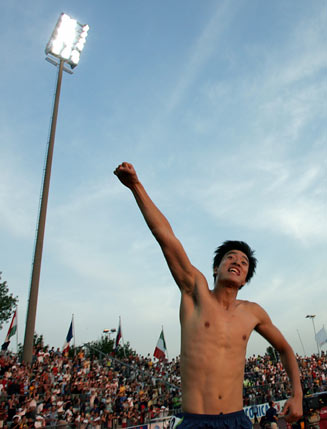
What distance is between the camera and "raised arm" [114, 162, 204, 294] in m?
2.83

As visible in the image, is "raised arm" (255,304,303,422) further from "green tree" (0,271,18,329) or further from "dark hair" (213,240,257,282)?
"green tree" (0,271,18,329)

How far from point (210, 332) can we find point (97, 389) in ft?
46.4

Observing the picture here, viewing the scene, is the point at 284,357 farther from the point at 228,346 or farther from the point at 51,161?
the point at 51,161

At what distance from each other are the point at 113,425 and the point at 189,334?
40.9 ft

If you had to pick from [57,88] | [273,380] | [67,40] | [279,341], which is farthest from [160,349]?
[279,341]

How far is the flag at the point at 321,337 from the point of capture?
92.2ft

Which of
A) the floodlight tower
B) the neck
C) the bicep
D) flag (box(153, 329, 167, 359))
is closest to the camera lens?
the bicep

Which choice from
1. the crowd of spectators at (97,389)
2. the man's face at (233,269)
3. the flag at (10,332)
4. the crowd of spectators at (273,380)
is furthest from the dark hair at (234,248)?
the flag at (10,332)

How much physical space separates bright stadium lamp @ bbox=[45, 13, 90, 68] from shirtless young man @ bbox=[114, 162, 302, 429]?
876 inches

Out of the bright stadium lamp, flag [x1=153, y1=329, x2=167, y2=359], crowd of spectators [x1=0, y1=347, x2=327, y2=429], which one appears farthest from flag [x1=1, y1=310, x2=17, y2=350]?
the bright stadium lamp

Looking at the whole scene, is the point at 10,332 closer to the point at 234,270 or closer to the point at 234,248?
the point at 234,248

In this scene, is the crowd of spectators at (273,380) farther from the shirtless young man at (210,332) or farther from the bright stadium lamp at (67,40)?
the bright stadium lamp at (67,40)

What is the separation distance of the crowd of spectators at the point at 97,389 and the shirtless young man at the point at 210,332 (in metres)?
10.2

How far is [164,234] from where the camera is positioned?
2.84 m
